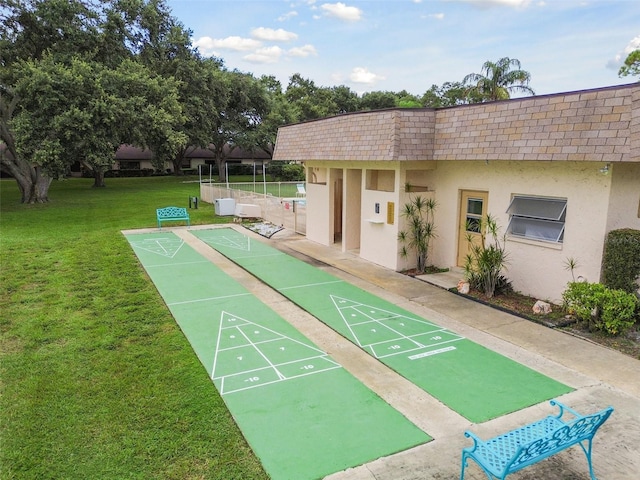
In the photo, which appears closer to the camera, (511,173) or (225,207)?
(511,173)

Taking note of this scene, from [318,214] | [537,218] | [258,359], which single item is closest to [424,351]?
[258,359]

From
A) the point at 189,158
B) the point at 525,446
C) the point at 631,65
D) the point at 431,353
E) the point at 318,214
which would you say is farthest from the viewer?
the point at 189,158

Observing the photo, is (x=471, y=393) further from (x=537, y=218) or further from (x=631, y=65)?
(x=631, y=65)

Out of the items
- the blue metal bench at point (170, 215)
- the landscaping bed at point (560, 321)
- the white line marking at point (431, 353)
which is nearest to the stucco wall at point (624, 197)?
the landscaping bed at point (560, 321)

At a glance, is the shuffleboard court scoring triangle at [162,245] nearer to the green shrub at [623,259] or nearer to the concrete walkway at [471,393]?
the concrete walkway at [471,393]

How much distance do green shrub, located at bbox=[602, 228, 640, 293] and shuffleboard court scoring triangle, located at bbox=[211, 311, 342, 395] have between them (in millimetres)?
5160

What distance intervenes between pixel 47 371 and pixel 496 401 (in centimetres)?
608

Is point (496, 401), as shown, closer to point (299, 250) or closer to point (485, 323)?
point (485, 323)

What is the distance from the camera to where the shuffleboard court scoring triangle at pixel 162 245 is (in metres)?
14.2

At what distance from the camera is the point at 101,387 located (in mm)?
5898

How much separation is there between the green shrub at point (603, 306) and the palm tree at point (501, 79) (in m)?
26.9

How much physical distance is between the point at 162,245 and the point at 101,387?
9.84m

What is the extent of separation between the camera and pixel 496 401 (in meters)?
5.64

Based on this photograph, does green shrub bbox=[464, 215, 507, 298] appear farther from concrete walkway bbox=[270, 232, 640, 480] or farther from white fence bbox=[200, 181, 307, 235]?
white fence bbox=[200, 181, 307, 235]
